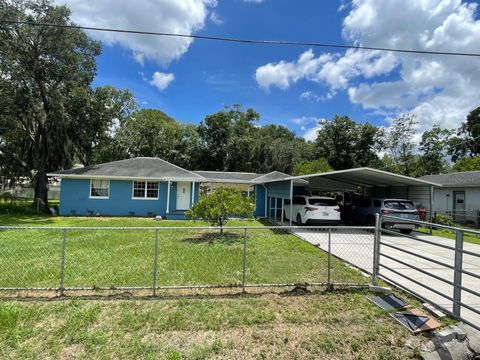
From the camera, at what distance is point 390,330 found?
4312mm

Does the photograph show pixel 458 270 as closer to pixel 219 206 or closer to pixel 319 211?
pixel 219 206

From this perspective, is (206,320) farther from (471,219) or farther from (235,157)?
(235,157)

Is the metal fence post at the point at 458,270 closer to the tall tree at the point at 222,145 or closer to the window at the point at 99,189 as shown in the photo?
the window at the point at 99,189

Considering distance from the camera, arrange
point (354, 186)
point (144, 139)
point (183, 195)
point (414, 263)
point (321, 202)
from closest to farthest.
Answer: point (414, 263) < point (321, 202) < point (183, 195) < point (354, 186) < point (144, 139)

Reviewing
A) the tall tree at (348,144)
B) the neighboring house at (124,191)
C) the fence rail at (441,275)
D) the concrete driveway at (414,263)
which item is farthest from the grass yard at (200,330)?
the tall tree at (348,144)

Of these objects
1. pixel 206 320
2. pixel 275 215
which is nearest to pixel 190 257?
pixel 206 320

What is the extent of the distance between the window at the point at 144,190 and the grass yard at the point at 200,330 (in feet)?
50.7

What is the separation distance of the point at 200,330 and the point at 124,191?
17.1 metres

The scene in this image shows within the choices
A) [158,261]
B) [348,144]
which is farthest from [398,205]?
[348,144]

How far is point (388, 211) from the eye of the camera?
13656 millimetres

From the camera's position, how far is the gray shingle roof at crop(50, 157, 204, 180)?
1961 cm

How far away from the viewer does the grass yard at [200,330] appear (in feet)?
12.4

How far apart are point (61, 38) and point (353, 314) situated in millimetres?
22868

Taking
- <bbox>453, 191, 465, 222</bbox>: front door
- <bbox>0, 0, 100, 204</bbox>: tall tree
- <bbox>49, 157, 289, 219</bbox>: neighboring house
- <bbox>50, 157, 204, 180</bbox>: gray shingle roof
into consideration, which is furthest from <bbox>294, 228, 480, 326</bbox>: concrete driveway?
<bbox>0, 0, 100, 204</bbox>: tall tree
